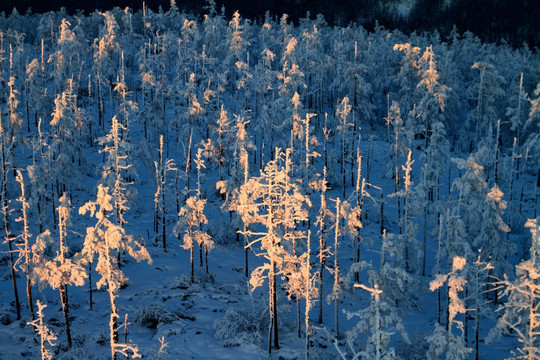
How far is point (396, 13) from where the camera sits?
6289 inches

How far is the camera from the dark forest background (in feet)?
443

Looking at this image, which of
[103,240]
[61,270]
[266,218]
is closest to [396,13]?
[266,218]

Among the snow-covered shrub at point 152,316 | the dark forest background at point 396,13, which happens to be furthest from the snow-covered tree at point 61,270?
the dark forest background at point 396,13

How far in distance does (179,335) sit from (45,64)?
6533 cm

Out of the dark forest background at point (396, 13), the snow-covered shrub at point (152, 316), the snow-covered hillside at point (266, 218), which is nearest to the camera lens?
the snow-covered hillside at point (266, 218)

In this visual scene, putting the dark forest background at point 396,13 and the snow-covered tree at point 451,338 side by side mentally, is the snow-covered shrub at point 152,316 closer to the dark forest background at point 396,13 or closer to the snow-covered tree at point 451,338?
the snow-covered tree at point 451,338

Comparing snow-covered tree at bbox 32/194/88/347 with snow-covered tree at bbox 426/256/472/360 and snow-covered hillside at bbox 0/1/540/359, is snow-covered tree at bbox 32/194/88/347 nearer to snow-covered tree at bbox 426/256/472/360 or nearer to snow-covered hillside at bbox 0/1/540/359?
snow-covered hillside at bbox 0/1/540/359

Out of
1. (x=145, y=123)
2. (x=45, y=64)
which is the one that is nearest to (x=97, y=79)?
(x=145, y=123)

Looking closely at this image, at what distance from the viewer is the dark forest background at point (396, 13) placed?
13500 centimetres

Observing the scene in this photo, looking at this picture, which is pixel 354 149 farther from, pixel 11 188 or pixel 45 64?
pixel 45 64

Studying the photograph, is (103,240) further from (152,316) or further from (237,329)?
(237,329)

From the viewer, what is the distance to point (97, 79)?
63750mm

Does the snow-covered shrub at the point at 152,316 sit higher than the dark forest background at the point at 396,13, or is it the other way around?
the dark forest background at the point at 396,13

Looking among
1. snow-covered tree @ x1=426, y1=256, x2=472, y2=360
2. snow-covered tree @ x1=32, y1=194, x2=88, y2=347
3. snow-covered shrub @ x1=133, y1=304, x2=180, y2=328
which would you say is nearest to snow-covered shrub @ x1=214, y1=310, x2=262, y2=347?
snow-covered shrub @ x1=133, y1=304, x2=180, y2=328
